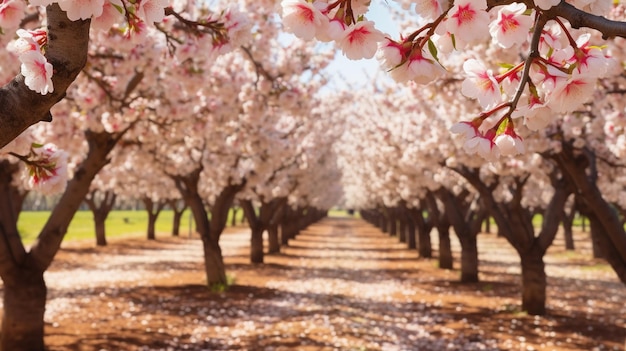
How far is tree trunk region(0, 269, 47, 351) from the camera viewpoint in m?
7.44

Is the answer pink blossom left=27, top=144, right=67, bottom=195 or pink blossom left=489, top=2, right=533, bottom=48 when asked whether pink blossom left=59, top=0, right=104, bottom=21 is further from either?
pink blossom left=27, top=144, right=67, bottom=195

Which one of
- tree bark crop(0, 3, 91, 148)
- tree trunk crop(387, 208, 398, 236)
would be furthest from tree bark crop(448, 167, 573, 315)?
tree trunk crop(387, 208, 398, 236)

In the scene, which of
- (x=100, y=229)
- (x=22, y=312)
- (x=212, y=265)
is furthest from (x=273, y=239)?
(x=22, y=312)

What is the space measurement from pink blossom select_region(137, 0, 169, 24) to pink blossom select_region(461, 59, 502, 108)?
1309mm

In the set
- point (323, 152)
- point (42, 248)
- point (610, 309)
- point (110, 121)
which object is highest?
point (323, 152)

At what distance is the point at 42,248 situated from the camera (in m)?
7.63

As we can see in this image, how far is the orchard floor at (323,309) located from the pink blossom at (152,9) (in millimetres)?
7097

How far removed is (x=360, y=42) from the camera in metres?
2.06

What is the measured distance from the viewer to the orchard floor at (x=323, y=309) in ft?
30.1

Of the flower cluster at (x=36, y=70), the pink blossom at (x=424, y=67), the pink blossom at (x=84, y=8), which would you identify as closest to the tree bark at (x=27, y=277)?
the flower cluster at (x=36, y=70)

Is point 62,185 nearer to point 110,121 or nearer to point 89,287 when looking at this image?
point 110,121

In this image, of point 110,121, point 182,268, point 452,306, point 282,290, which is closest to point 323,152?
point 182,268

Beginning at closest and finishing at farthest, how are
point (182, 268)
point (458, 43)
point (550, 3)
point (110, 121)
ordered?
point (550, 3), point (458, 43), point (110, 121), point (182, 268)

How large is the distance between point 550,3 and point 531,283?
10.9m
